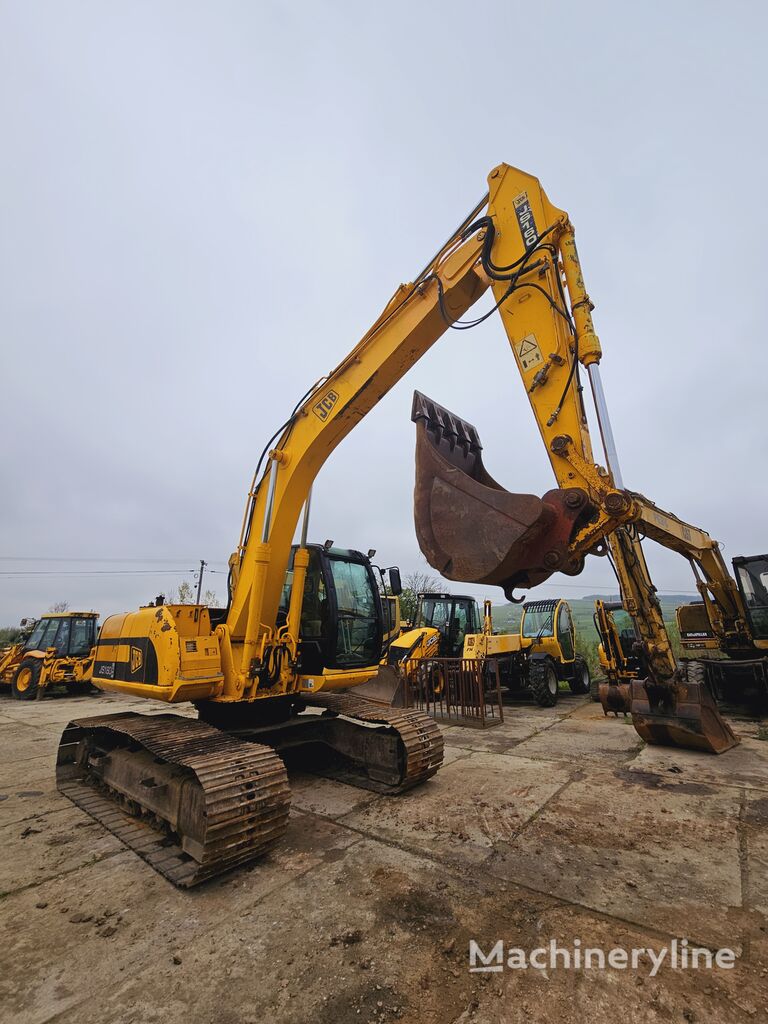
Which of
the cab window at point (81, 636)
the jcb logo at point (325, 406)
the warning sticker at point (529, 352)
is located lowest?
the cab window at point (81, 636)

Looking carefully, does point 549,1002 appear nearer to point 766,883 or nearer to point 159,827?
point 766,883

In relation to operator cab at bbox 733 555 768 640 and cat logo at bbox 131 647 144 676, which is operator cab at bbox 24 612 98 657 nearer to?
cat logo at bbox 131 647 144 676

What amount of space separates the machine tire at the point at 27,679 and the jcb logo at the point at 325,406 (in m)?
13.3

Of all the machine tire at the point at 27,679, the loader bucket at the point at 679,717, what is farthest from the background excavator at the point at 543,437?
the machine tire at the point at 27,679

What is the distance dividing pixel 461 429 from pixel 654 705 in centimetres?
487

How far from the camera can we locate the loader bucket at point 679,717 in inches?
233

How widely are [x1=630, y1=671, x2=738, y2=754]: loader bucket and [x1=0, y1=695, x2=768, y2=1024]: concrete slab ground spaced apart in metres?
1.04

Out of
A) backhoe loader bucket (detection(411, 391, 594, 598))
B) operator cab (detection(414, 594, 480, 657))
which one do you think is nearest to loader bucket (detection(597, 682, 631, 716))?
operator cab (detection(414, 594, 480, 657))

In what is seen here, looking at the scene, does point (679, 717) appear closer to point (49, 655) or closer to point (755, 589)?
point (755, 589)

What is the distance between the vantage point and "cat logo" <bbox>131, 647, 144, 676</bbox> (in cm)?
478

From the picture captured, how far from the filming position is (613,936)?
246cm

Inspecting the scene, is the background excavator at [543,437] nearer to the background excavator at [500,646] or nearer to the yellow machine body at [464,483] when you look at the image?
the yellow machine body at [464,483]

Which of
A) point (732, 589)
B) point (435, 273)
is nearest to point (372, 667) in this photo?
point (435, 273)

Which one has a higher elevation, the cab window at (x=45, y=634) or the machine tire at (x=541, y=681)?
the cab window at (x=45, y=634)
